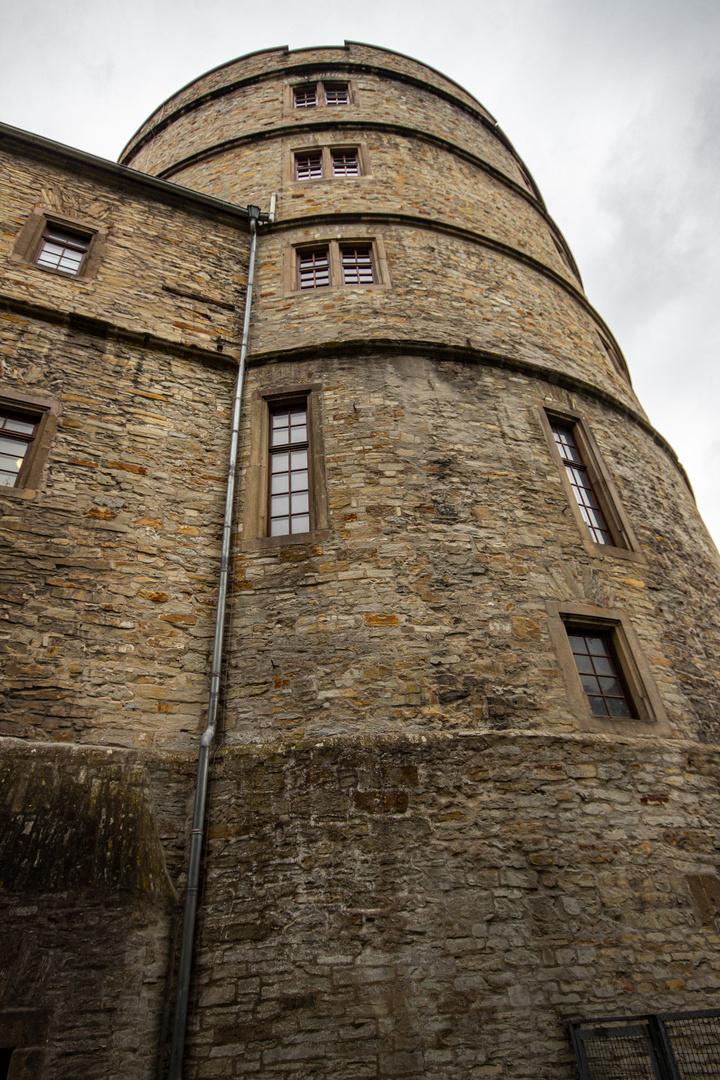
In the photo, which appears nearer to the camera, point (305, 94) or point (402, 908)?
point (402, 908)

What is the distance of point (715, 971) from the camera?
4.99 meters

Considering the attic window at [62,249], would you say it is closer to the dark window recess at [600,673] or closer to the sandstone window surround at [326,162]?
the sandstone window surround at [326,162]

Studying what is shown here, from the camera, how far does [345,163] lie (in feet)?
41.6

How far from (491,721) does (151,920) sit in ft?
10.9

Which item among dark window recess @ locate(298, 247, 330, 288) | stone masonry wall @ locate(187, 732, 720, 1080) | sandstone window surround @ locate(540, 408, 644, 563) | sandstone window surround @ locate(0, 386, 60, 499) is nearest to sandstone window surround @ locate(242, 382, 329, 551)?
sandstone window surround @ locate(0, 386, 60, 499)

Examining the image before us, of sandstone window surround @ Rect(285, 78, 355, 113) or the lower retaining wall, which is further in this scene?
sandstone window surround @ Rect(285, 78, 355, 113)

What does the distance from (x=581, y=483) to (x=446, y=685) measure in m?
4.03

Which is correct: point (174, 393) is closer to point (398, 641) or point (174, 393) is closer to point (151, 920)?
point (398, 641)

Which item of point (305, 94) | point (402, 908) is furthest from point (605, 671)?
point (305, 94)

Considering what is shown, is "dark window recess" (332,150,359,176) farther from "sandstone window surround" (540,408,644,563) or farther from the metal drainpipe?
"sandstone window surround" (540,408,644,563)

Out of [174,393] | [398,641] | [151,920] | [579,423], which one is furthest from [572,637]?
[174,393]

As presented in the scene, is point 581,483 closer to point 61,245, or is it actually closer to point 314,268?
point 314,268

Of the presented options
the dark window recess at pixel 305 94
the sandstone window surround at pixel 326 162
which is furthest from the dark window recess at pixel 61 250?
the dark window recess at pixel 305 94

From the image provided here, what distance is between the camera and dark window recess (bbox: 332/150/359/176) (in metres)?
12.4
